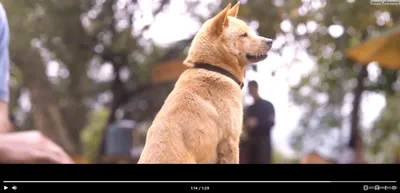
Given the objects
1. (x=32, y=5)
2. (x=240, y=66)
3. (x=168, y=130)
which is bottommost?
(x=168, y=130)

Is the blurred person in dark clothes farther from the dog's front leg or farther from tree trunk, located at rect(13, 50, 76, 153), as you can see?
tree trunk, located at rect(13, 50, 76, 153)

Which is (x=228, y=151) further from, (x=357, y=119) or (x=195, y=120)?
(x=357, y=119)

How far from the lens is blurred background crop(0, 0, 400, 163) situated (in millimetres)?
2029

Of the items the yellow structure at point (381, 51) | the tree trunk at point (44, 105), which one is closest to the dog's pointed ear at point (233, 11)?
the yellow structure at point (381, 51)

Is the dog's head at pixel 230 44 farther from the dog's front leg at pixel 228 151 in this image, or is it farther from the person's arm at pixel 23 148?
the person's arm at pixel 23 148

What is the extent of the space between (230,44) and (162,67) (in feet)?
→ 2.38

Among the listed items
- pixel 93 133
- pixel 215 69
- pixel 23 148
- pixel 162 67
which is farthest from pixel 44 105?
pixel 23 148

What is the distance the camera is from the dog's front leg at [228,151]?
1.54 m

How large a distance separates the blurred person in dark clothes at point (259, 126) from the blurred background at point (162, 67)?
0.03 m
